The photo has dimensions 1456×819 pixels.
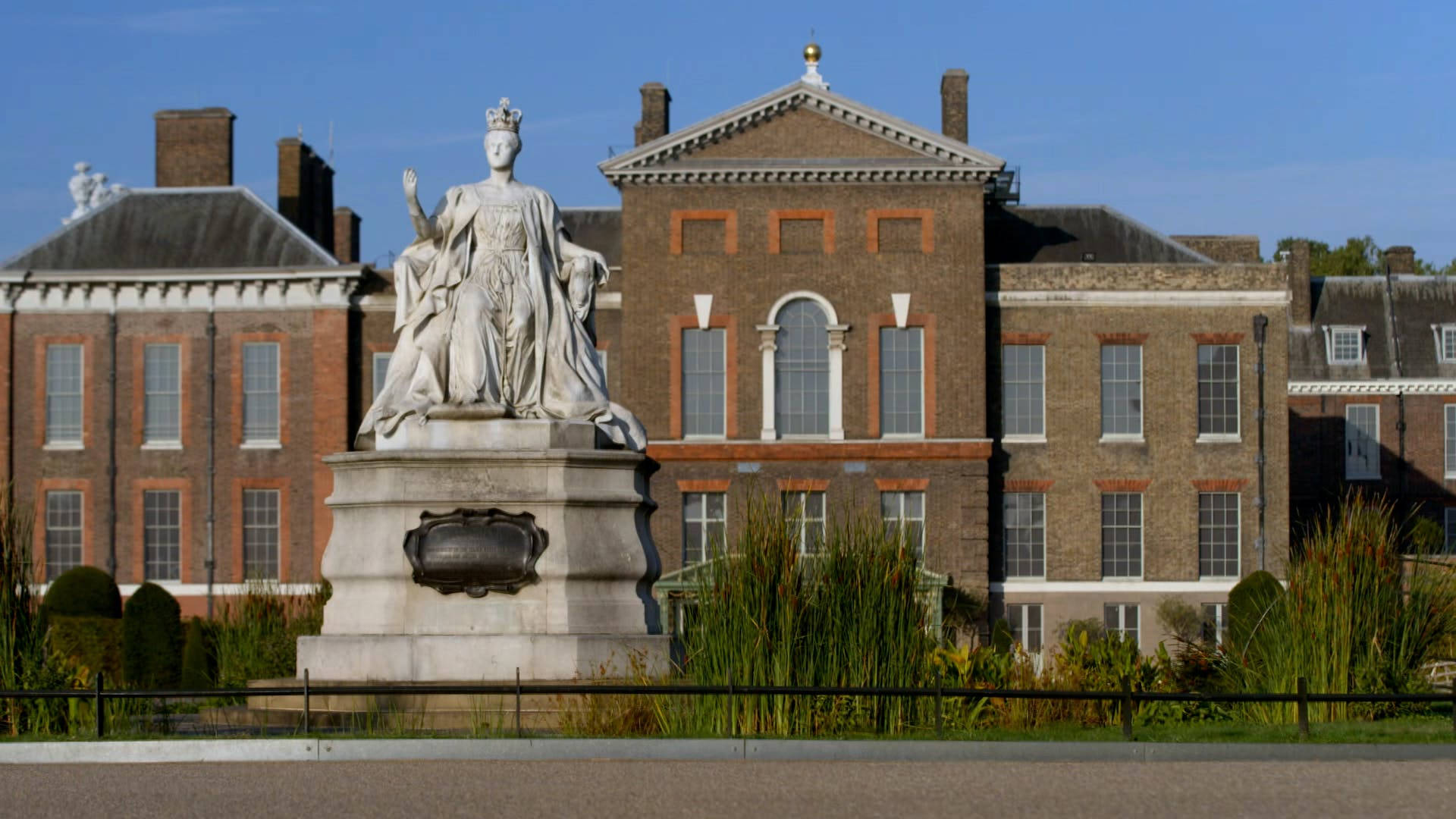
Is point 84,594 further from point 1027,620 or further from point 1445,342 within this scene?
point 1445,342

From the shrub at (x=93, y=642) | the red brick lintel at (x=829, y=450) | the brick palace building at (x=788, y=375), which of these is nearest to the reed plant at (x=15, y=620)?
the shrub at (x=93, y=642)

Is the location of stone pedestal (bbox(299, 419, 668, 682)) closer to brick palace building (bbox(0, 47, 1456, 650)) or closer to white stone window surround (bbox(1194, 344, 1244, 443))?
brick palace building (bbox(0, 47, 1456, 650))

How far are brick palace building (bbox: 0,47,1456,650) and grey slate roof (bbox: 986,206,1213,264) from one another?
251 cm

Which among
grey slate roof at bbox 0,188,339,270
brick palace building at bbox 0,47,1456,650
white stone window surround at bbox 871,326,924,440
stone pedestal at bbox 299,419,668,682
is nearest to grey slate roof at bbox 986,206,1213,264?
brick palace building at bbox 0,47,1456,650

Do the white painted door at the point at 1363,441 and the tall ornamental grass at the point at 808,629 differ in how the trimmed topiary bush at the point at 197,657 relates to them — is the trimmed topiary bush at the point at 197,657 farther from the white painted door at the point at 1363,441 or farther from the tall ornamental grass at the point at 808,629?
the white painted door at the point at 1363,441

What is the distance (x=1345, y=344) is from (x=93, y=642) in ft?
158

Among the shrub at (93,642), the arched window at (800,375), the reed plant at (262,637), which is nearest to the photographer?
the reed plant at (262,637)

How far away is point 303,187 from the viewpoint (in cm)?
6034

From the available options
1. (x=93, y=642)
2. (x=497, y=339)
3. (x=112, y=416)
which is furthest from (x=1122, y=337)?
(x=497, y=339)

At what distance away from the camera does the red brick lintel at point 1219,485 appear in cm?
5466

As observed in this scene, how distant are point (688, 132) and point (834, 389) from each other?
23.0 ft

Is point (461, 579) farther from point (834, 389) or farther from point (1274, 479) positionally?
point (1274, 479)

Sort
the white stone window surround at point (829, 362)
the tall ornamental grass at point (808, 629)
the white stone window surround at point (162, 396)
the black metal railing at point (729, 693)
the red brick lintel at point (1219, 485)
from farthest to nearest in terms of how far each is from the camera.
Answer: the white stone window surround at point (162, 396) → the red brick lintel at point (1219, 485) → the white stone window surround at point (829, 362) → the tall ornamental grass at point (808, 629) → the black metal railing at point (729, 693)

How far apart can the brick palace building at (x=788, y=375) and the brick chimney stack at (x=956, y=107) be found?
6.59 feet
